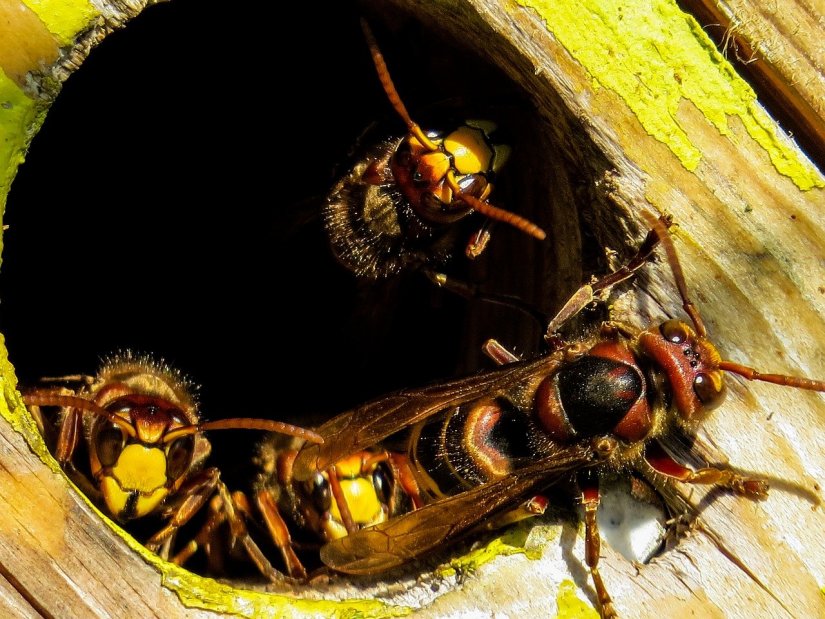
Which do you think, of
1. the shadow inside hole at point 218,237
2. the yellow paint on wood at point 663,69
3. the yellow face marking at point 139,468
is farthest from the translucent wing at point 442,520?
the shadow inside hole at point 218,237

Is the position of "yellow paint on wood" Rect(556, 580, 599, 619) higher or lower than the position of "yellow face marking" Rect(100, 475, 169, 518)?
higher

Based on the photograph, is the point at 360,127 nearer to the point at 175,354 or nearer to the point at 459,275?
the point at 459,275

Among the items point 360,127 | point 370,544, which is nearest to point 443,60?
point 360,127

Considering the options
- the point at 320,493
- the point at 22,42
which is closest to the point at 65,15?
the point at 22,42

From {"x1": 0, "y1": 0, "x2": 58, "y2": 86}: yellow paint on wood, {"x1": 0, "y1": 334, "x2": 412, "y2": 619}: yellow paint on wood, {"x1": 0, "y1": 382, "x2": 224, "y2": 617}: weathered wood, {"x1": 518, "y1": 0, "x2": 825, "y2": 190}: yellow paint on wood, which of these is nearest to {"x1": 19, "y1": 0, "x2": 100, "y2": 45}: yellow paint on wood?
{"x1": 0, "y1": 0, "x2": 58, "y2": 86}: yellow paint on wood

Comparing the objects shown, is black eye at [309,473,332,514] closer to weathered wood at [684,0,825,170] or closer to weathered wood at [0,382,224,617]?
weathered wood at [0,382,224,617]
